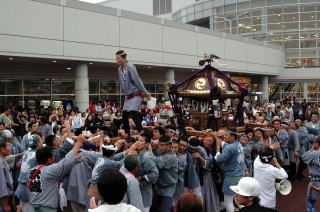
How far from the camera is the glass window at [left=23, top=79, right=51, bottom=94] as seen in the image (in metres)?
18.2

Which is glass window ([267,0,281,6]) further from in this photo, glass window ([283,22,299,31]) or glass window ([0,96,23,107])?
glass window ([0,96,23,107])

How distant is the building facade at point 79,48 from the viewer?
49.5ft

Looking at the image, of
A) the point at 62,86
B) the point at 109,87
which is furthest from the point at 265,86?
the point at 62,86

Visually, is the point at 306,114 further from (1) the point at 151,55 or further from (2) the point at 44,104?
(2) the point at 44,104

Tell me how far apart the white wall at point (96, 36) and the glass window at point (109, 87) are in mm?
3303

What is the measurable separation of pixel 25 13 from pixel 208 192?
12.3 meters

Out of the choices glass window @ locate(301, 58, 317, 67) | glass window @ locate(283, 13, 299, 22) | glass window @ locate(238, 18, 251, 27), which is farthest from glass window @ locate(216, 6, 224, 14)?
glass window @ locate(301, 58, 317, 67)

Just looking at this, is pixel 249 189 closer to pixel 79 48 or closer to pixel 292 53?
pixel 79 48

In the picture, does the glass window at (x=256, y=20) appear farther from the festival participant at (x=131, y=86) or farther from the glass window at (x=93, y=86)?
the festival participant at (x=131, y=86)

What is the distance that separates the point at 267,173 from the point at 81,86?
46.4 ft

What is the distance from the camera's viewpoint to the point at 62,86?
1983 centimetres

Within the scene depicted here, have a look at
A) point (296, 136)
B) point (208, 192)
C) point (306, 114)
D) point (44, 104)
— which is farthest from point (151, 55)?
point (208, 192)

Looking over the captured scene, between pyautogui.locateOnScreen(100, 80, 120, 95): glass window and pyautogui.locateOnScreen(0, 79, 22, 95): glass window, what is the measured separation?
18.3 ft

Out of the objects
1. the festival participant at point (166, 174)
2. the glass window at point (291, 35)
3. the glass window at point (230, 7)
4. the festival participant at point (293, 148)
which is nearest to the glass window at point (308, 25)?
the glass window at point (291, 35)
